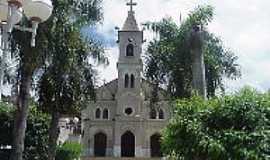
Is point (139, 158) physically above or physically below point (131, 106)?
below

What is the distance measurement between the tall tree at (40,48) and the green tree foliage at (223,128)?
7446 millimetres

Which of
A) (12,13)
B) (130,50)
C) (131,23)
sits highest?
(131,23)

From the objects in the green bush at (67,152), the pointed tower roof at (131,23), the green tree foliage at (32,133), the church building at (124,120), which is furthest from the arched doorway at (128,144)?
the green tree foliage at (32,133)

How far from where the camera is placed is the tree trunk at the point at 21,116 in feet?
59.6

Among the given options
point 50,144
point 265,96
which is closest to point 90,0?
point 50,144

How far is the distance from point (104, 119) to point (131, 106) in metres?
3.01

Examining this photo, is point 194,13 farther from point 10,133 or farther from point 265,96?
point 10,133

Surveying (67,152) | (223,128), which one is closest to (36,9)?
(223,128)

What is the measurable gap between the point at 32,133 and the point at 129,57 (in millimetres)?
25456

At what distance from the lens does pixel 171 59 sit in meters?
21.9

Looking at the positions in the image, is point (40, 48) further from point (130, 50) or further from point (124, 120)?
point (130, 50)

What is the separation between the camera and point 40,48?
1838 centimetres

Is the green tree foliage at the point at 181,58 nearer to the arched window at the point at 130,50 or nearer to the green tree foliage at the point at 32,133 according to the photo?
the green tree foliage at the point at 32,133

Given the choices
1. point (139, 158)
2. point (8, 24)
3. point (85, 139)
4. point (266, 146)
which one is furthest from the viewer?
point (85, 139)
